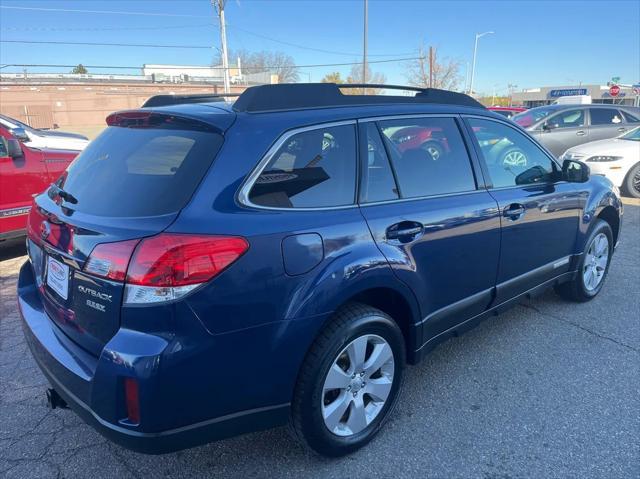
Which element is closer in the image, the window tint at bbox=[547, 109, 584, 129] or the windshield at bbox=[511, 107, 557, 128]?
the window tint at bbox=[547, 109, 584, 129]

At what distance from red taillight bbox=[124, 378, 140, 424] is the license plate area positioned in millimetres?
582

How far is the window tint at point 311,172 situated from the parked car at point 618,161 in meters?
7.78

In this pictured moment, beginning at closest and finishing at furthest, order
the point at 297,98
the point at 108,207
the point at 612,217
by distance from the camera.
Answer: the point at 108,207 → the point at 297,98 → the point at 612,217

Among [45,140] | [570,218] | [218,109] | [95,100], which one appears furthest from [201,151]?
[95,100]

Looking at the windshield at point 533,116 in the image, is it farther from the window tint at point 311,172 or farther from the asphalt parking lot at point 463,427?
the window tint at point 311,172

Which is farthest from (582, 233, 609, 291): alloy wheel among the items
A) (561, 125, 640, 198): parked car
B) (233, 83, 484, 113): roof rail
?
(561, 125, 640, 198): parked car

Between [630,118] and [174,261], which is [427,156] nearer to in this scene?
[174,261]

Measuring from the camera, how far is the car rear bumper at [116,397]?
1758 mm

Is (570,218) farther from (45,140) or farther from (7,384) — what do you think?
(45,140)

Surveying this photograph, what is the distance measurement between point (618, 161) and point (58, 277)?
31.3 feet

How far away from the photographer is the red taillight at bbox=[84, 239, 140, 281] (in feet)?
5.86

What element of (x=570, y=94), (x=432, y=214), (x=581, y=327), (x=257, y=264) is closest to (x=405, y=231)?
(x=432, y=214)

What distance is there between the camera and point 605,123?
11.5 metres

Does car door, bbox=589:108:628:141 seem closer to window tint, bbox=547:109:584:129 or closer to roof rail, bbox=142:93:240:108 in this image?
window tint, bbox=547:109:584:129
